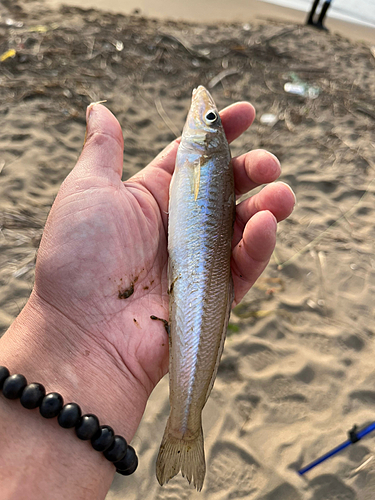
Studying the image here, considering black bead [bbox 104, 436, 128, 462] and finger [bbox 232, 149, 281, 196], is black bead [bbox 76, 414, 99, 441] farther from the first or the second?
finger [bbox 232, 149, 281, 196]

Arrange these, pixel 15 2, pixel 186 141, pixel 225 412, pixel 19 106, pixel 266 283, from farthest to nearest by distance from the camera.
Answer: pixel 15 2
pixel 19 106
pixel 266 283
pixel 225 412
pixel 186 141

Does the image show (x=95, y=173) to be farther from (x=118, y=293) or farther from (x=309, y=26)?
(x=309, y=26)

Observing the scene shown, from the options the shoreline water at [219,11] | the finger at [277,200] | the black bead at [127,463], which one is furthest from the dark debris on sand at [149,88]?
the finger at [277,200]

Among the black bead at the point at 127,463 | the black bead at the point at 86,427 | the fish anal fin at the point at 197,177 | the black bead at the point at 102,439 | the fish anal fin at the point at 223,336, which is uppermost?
the fish anal fin at the point at 197,177

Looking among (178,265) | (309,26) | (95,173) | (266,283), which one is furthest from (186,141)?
(309,26)

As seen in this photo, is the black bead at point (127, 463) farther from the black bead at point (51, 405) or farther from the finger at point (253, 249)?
the finger at point (253, 249)

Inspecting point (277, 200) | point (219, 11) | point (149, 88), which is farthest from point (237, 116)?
point (219, 11)
